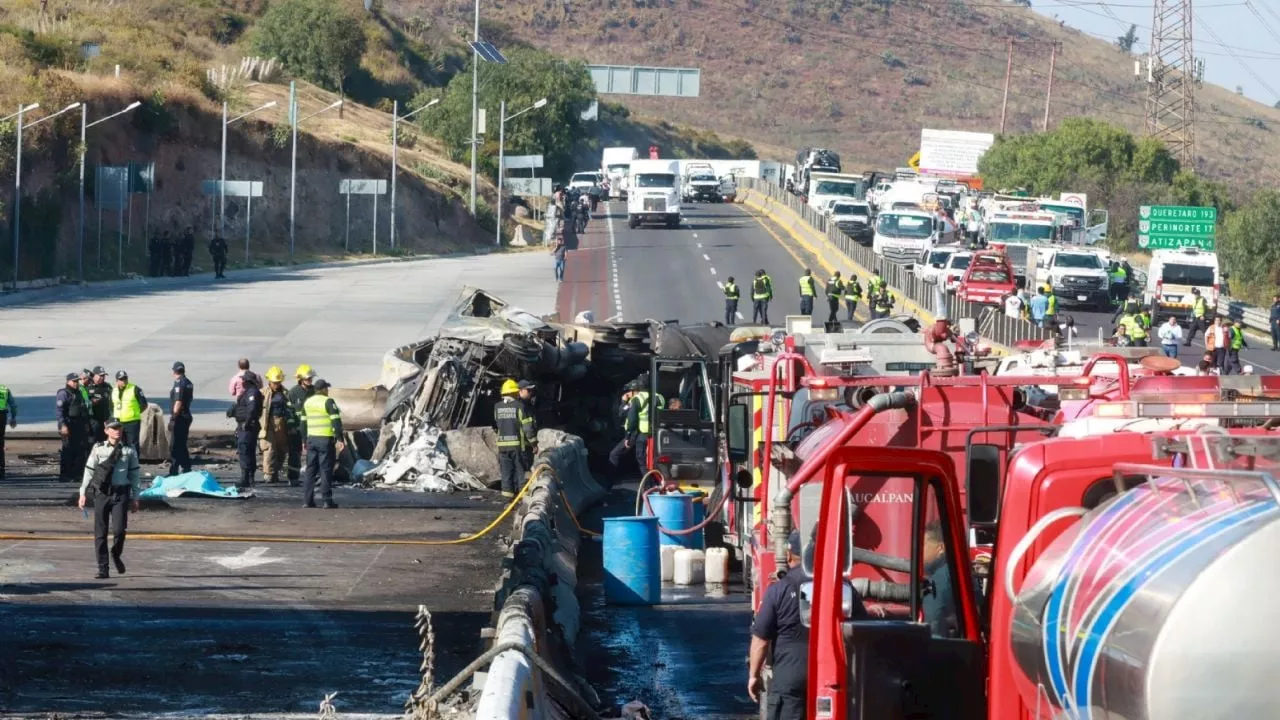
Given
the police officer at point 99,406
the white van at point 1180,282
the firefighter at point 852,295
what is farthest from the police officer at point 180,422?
the white van at point 1180,282

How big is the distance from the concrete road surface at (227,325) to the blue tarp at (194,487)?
262 inches

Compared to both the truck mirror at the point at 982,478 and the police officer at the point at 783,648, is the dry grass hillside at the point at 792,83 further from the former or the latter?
the truck mirror at the point at 982,478

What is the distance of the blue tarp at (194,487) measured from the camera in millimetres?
21688

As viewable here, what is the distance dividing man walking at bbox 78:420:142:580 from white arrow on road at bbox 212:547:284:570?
4.14 feet

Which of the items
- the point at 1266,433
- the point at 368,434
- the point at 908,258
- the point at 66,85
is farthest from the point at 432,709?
the point at 66,85

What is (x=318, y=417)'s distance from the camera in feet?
67.9

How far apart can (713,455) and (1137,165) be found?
88998mm

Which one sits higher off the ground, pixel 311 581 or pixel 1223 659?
pixel 1223 659

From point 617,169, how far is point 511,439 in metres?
75.8

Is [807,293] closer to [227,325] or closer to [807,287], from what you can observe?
[807,287]

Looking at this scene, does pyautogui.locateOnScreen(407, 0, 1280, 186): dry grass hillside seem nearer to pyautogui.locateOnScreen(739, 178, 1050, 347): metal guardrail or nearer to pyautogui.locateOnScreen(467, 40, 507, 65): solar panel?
pyautogui.locateOnScreen(467, 40, 507, 65): solar panel

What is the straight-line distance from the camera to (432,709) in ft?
25.2

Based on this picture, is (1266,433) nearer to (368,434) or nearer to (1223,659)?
(1223,659)

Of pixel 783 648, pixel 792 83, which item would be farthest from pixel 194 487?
pixel 792 83
